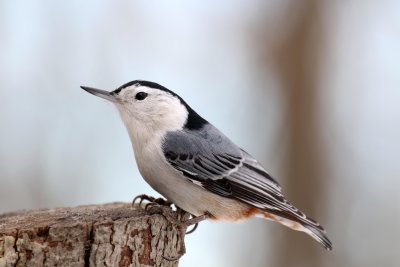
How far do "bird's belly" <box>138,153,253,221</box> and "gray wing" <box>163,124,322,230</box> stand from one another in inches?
0.9

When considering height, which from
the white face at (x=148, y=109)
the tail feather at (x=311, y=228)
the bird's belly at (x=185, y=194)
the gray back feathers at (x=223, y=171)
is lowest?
the bird's belly at (x=185, y=194)

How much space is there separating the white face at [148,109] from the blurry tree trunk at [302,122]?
1907 millimetres

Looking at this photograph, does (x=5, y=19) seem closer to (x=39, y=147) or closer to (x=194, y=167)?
(x=39, y=147)

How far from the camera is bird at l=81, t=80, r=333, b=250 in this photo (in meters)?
2.38

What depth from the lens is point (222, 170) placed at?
2.45 m

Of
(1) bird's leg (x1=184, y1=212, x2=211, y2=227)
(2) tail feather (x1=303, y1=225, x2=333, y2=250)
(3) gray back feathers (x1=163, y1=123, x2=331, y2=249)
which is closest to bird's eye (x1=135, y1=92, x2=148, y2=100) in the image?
(3) gray back feathers (x1=163, y1=123, x2=331, y2=249)

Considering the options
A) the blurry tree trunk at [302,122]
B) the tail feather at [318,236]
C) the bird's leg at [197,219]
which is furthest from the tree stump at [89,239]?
the blurry tree trunk at [302,122]

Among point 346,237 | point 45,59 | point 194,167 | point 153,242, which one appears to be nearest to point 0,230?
point 153,242

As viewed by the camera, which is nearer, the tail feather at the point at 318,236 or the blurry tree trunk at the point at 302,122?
the tail feather at the point at 318,236

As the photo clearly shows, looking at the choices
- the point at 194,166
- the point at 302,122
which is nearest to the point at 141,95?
the point at 194,166

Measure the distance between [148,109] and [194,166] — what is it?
1.06 ft

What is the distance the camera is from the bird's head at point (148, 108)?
2539mm

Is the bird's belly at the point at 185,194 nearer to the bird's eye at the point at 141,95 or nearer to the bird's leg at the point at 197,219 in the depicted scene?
the bird's leg at the point at 197,219

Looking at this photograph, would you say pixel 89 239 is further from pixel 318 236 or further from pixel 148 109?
pixel 318 236
